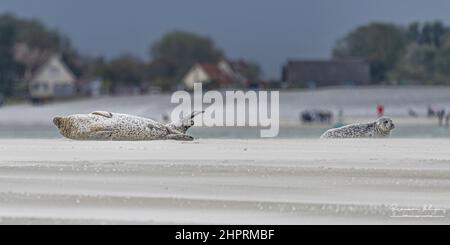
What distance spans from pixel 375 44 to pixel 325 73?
25.6m

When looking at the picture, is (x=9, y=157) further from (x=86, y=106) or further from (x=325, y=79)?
(x=325, y=79)

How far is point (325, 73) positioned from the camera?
89875mm

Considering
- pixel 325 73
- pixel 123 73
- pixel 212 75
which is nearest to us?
pixel 325 73

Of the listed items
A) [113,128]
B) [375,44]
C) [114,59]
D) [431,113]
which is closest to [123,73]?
[114,59]

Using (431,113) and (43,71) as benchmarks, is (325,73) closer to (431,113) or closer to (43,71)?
(43,71)

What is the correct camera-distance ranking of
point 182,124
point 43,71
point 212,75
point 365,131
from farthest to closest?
point 43,71 < point 212,75 < point 365,131 < point 182,124

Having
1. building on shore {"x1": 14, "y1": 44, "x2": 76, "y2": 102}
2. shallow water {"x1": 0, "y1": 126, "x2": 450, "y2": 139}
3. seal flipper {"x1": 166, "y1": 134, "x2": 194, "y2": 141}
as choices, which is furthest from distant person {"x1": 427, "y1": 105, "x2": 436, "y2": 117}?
building on shore {"x1": 14, "y1": 44, "x2": 76, "y2": 102}

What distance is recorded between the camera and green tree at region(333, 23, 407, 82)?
11043 cm

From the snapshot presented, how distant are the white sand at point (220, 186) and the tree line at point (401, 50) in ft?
267

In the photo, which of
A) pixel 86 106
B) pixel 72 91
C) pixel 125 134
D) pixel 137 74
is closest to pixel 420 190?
pixel 125 134

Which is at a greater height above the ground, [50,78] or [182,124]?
[50,78]

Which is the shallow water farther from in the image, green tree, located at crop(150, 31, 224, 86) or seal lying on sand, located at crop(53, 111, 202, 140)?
green tree, located at crop(150, 31, 224, 86)

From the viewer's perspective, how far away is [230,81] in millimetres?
100625
